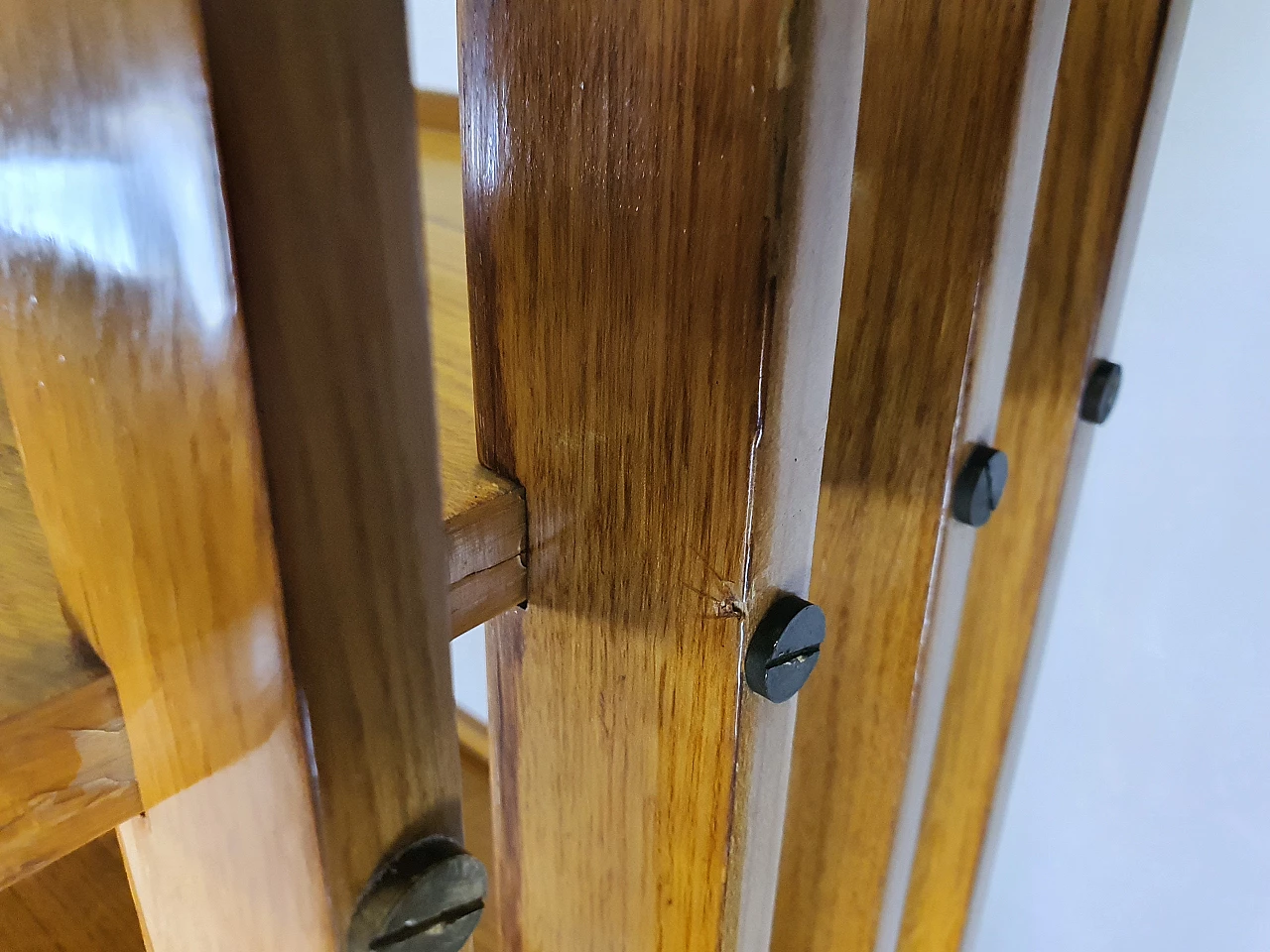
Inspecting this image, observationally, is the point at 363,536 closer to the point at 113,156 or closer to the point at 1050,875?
the point at 113,156

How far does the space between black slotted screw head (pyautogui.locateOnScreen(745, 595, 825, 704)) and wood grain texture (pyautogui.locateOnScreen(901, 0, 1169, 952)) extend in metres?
0.21

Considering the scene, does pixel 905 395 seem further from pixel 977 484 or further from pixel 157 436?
pixel 157 436

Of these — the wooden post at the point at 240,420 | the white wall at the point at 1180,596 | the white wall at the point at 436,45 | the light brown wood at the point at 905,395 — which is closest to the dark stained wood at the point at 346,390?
the wooden post at the point at 240,420

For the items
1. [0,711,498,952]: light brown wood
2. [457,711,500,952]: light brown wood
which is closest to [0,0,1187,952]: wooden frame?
[0,711,498,952]: light brown wood

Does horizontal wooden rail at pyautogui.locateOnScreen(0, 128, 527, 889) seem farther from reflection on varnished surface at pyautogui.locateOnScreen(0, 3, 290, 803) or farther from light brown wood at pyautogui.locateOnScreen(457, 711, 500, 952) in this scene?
light brown wood at pyautogui.locateOnScreen(457, 711, 500, 952)

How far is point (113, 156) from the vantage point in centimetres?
13

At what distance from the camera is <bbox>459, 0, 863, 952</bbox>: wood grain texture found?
7.3 inches

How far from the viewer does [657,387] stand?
220 millimetres

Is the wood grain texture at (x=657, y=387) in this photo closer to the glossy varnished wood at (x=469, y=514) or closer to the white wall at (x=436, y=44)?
the glossy varnished wood at (x=469, y=514)

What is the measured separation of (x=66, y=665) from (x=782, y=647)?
0.50ft

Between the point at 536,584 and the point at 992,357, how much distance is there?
165mm

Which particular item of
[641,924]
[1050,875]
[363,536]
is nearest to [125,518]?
[363,536]

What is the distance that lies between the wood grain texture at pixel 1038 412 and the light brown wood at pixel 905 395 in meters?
0.08

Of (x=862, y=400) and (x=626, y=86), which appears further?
(x=862, y=400)
